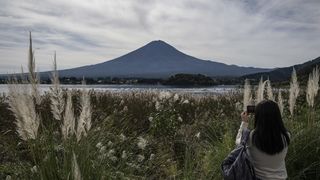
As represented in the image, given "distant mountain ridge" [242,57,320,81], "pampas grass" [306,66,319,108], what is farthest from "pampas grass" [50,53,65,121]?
"distant mountain ridge" [242,57,320,81]

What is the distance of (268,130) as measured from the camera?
5.49m

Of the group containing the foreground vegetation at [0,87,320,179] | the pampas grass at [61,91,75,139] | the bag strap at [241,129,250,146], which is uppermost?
the pampas grass at [61,91,75,139]

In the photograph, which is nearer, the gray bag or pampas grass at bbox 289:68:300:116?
the gray bag

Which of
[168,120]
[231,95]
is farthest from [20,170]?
[231,95]

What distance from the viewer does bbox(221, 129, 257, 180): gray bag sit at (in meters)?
5.61

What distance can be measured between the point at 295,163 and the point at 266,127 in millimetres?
2203

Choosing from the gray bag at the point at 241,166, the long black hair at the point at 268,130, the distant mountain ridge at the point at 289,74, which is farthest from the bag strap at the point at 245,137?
the distant mountain ridge at the point at 289,74

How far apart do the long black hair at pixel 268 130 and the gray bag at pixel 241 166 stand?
0.51 feet

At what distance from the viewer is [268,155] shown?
18.3 feet

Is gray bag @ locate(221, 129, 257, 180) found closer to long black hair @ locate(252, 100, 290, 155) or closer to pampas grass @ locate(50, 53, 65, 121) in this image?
long black hair @ locate(252, 100, 290, 155)

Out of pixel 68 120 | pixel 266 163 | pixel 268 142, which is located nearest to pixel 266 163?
pixel 266 163

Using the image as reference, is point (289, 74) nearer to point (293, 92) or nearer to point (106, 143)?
point (293, 92)

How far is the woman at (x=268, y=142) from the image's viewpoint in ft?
18.1

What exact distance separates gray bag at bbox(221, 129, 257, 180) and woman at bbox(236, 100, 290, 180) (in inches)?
1.9
